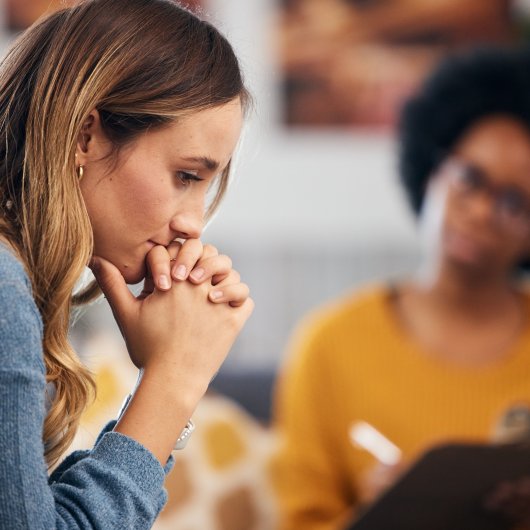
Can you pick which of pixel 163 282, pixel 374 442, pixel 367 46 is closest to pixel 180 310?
pixel 163 282

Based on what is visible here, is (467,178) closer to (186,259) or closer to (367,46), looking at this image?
(186,259)

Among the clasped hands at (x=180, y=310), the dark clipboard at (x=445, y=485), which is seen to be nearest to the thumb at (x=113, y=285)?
the clasped hands at (x=180, y=310)

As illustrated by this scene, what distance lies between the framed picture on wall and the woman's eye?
267cm

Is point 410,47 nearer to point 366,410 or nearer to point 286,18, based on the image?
point 286,18

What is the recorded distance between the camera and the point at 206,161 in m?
0.92

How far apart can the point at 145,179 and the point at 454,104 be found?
139 cm

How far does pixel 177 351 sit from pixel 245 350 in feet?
8.75

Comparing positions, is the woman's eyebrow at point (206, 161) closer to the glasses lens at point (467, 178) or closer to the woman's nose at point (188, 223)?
the woman's nose at point (188, 223)

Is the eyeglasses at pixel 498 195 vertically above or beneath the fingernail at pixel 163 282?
beneath

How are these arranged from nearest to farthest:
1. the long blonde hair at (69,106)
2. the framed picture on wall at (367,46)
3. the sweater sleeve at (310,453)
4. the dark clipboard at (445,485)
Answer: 1. the long blonde hair at (69,106)
2. the dark clipboard at (445,485)
3. the sweater sleeve at (310,453)
4. the framed picture on wall at (367,46)

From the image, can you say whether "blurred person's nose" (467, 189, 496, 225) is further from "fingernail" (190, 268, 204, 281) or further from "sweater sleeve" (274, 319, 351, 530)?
"fingernail" (190, 268, 204, 281)

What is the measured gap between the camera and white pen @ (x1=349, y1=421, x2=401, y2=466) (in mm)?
1904

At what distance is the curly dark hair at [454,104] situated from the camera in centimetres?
213

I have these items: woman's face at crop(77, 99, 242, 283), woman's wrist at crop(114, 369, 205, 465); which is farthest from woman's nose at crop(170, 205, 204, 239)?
woman's wrist at crop(114, 369, 205, 465)
